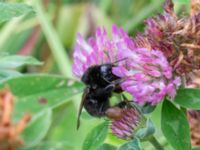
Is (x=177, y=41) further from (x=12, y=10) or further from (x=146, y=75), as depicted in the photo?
(x=12, y=10)

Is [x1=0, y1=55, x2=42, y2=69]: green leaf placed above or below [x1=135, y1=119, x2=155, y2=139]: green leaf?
above

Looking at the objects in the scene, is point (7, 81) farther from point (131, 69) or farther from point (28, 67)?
point (28, 67)

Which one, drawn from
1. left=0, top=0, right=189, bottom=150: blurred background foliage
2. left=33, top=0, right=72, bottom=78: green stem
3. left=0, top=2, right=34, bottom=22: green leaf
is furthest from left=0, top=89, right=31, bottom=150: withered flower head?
left=33, top=0, right=72, bottom=78: green stem

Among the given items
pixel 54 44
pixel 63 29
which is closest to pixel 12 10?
pixel 54 44

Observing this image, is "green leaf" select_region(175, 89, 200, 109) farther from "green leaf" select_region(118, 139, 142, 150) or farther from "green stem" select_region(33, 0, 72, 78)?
"green stem" select_region(33, 0, 72, 78)

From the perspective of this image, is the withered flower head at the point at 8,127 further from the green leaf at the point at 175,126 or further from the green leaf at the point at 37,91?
the green leaf at the point at 175,126

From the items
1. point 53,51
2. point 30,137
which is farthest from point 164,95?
point 53,51

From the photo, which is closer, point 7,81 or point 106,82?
point 7,81
